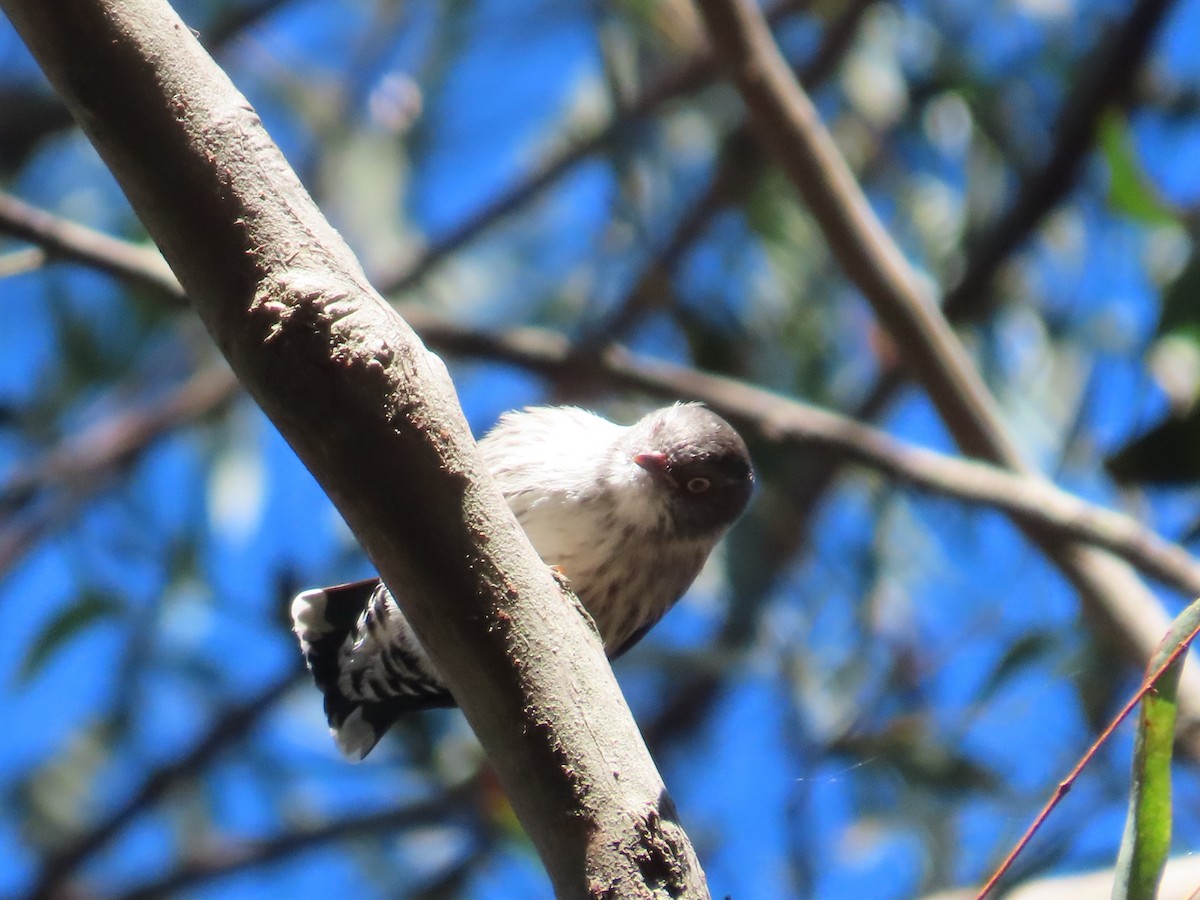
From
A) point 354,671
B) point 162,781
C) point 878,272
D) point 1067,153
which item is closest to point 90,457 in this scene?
point 162,781

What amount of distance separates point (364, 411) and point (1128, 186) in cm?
252

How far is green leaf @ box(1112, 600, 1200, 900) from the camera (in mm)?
1697

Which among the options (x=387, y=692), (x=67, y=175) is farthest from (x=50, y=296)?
(x=387, y=692)

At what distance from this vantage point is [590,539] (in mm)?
3137

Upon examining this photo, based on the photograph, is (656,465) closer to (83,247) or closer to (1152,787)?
(83,247)

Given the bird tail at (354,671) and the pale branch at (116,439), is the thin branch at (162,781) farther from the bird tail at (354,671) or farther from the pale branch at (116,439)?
the bird tail at (354,671)

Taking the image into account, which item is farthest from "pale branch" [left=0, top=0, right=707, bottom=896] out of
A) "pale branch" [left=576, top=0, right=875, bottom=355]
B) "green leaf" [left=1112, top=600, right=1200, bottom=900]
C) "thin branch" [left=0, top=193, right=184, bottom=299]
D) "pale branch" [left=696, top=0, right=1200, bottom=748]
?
"pale branch" [left=576, top=0, right=875, bottom=355]

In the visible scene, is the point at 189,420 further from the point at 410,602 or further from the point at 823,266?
the point at 410,602

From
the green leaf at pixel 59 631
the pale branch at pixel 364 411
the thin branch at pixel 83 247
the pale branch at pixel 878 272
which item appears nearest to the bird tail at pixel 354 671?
the thin branch at pixel 83 247

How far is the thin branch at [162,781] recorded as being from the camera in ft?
16.9

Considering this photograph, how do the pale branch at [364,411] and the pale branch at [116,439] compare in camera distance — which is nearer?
the pale branch at [364,411]

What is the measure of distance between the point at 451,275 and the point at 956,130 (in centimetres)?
209

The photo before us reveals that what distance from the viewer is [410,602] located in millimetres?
1569

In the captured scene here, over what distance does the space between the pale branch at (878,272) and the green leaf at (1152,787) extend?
1.61m
